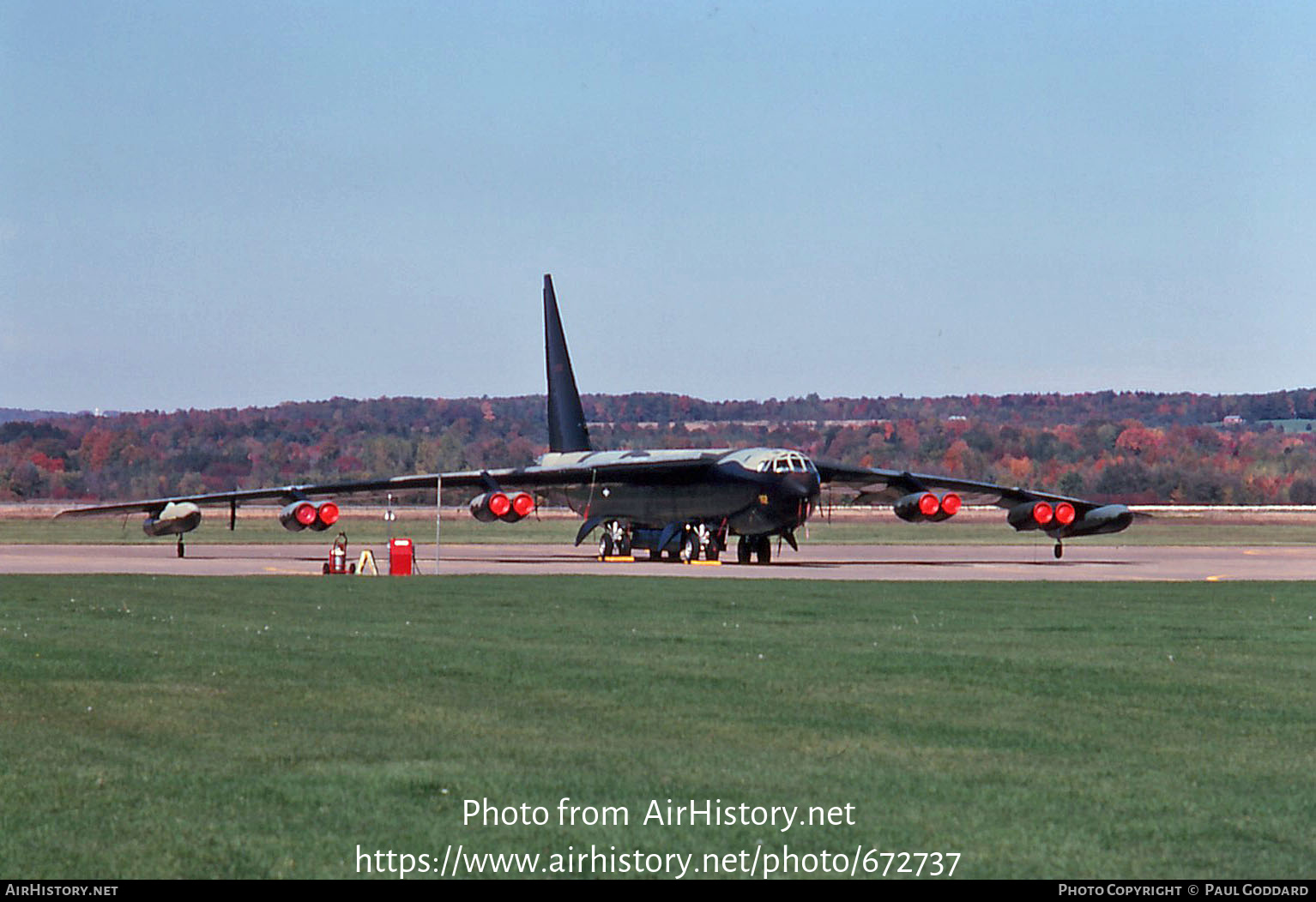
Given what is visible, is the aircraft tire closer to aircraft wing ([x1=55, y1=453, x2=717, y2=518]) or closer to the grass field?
aircraft wing ([x1=55, y1=453, x2=717, y2=518])

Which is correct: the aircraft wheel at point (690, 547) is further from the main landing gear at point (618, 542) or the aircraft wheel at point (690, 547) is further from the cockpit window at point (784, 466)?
the cockpit window at point (784, 466)

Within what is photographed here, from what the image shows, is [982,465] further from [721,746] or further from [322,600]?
[721,746]

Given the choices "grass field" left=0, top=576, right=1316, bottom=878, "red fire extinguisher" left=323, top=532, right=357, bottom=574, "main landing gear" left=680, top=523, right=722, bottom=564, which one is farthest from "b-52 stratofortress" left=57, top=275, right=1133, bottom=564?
"grass field" left=0, top=576, right=1316, bottom=878

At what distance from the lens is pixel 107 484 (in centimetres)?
13412

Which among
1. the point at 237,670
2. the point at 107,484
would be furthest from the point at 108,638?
the point at 107,484

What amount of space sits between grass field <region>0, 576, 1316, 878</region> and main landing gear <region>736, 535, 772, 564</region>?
25.4m

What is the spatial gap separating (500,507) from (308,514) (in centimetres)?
577

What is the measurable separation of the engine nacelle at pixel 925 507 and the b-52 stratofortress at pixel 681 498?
0.04 metres

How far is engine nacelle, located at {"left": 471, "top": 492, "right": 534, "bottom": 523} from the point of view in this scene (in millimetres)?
46469

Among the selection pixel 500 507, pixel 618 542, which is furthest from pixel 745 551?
pixel 500 507

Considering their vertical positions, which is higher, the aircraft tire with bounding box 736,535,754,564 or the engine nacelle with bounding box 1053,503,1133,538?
the engine nacelle with bounding box 1053,503,1133,538

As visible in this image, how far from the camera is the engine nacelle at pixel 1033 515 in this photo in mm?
52156

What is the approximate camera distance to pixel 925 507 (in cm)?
4878

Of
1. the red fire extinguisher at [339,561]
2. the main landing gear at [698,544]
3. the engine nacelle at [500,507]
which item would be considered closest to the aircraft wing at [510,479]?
the main landing gear at [698,544]
